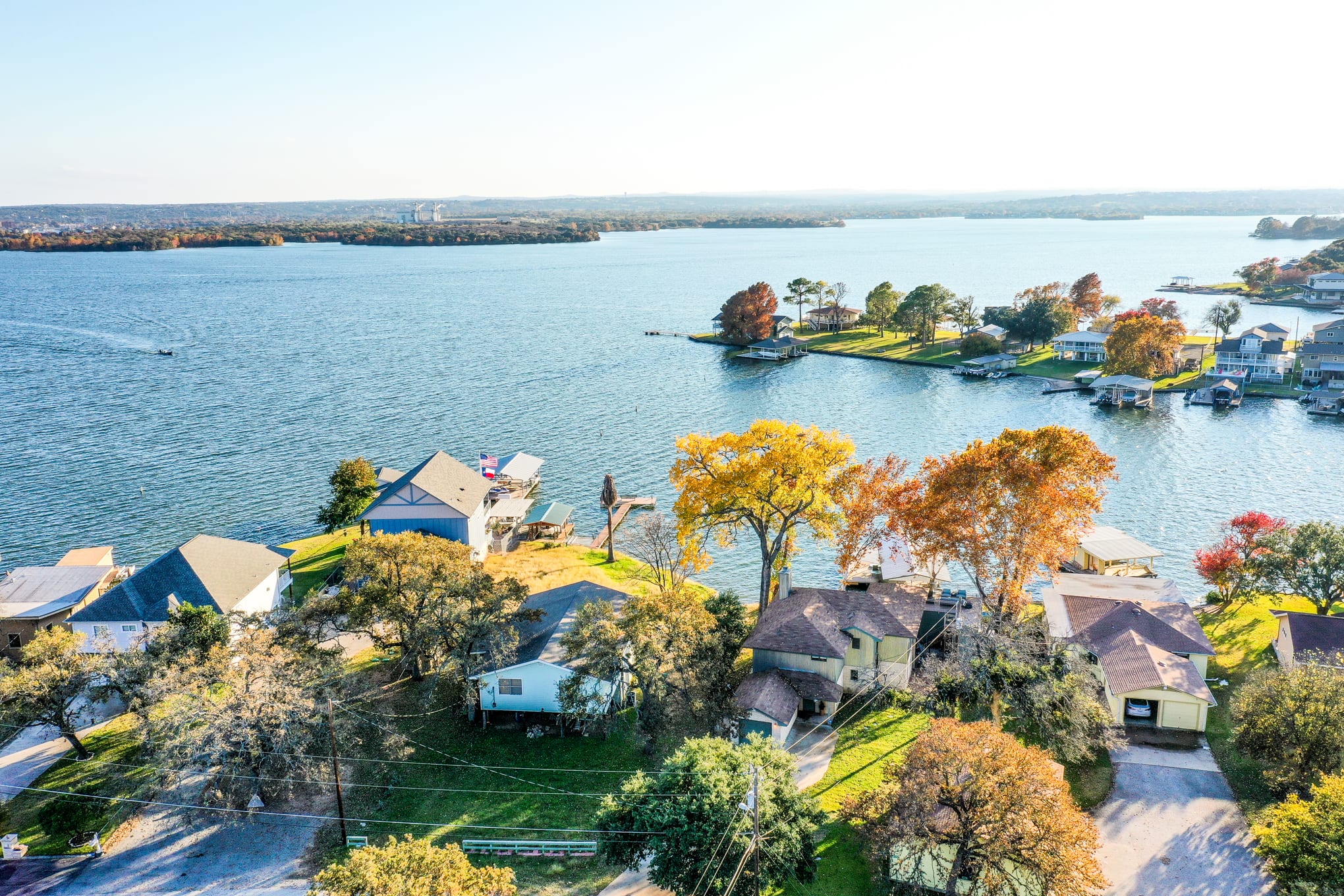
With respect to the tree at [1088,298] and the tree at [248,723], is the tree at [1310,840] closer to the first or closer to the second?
the tree at [248,723]

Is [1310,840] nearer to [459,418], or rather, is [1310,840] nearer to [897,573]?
[897,573]

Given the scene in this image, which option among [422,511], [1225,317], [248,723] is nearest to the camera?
[248,723]

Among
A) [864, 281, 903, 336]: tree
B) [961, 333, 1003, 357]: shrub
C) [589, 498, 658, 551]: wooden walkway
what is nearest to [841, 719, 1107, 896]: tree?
[589, 498, 658, 551]: wooden walkway

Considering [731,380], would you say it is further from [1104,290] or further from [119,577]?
[1104,290]

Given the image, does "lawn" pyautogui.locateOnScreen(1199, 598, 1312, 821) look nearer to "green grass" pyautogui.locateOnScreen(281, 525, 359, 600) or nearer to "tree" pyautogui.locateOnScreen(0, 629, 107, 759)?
"tree" pyautogui.locateOnScreen(0, 629, 107, 759)

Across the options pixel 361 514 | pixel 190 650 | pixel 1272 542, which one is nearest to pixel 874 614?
pixel 1272 542

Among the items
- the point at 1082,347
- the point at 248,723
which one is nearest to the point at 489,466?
the point at 248,723

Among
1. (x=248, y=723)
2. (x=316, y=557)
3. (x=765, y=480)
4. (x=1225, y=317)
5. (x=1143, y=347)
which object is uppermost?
(x=1225, y=317)
